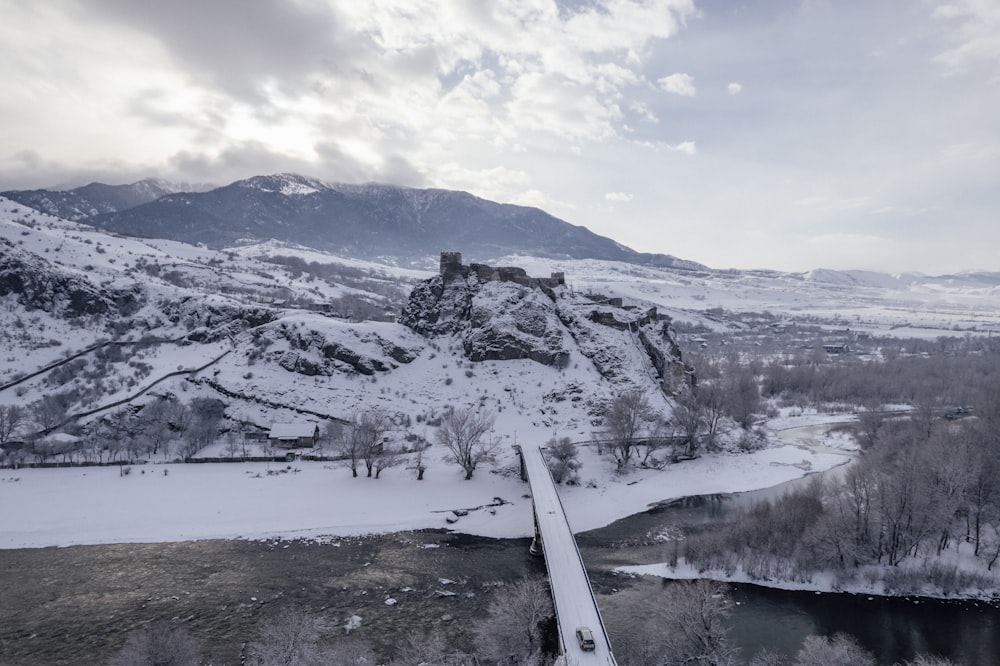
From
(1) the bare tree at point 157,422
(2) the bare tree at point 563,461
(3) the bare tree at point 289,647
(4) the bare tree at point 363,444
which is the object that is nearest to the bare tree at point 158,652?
(3) the bare tree at point 289,647

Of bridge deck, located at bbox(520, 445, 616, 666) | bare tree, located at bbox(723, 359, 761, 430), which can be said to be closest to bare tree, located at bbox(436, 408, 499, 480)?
bridge deck, located at bbox(520, 445, 616, 666)

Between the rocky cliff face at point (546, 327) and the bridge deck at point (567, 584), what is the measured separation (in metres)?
33.6

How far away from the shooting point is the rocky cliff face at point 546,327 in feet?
259

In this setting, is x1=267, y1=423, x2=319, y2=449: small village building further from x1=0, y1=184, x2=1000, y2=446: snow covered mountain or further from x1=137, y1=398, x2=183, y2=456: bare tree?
x1=137, y1=398, x2=183, y2=456: bare tree

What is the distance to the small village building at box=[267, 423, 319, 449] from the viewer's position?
63500mm

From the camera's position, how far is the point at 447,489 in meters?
54.6

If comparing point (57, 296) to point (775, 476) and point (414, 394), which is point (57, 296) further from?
point (775, 476)

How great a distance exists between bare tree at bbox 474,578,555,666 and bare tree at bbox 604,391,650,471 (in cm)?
3368

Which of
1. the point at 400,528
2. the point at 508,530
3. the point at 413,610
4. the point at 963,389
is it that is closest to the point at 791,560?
the point at 508,530

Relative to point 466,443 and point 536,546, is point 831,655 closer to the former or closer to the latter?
point 536,546

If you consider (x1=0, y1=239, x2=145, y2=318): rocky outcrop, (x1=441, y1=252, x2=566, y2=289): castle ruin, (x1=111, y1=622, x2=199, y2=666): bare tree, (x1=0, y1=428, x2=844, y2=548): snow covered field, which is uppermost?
(x1=441, y1=252, x2=566, y2=289): castle ruin

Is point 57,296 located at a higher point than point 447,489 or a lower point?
higher

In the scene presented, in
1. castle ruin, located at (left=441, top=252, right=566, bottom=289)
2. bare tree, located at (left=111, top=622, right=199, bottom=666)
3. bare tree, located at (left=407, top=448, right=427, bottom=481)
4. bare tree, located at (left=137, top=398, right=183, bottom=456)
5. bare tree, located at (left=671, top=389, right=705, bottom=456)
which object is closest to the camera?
bare tree, located at (left=111, top=622, right=199, bottom=666)

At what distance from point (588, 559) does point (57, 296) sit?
94.7 meters
